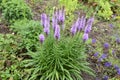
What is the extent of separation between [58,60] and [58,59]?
0.06 feet

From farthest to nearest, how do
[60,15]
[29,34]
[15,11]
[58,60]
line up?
[15,11]
[29,34]
[58,60]
[60,15]

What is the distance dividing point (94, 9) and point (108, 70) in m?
2.93

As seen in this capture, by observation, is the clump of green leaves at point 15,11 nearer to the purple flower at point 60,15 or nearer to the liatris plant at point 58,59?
the liatris plant at point 58,59

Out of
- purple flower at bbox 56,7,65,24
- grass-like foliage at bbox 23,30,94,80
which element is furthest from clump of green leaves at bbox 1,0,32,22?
purple flower at bbox 56,7,65,24

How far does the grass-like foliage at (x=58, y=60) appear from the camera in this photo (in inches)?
178

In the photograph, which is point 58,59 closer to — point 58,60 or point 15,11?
point 58,60

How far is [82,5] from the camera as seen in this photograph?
312 inches

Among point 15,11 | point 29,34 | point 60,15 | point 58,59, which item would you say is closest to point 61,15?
point 60,15

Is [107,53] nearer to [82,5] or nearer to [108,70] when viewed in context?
[108,70]

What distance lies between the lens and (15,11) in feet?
20.0

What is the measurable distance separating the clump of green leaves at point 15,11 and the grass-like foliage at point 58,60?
5.40ft

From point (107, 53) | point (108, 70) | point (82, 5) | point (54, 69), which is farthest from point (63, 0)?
point (54, 69)

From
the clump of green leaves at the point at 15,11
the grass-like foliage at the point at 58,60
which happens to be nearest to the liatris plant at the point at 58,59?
the grass-like foliage at the point at 58,60

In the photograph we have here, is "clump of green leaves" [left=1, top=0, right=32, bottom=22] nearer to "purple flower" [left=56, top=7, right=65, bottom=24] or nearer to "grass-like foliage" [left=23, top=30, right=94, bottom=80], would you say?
"grass-like foliage" [left=23, top=30, right=94, bottom=80]
